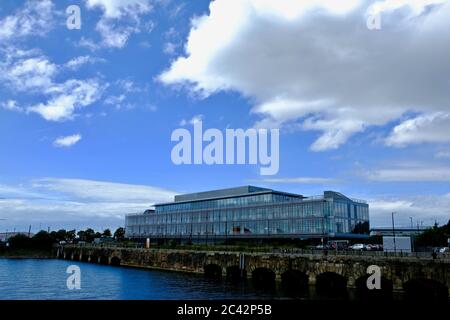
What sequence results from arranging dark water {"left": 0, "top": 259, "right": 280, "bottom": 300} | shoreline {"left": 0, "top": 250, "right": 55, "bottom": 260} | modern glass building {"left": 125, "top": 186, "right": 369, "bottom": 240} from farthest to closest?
shoreline {"left": 0, "top": 250, "right": 55, "bottom": 260}, modern glass building {"left": 125, "top": 186, "right": 369, "bottom": 240}, dark water {"left": 0, "top": 259, "right": 280, "bottom": 300}

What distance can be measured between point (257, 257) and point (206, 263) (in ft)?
48.3

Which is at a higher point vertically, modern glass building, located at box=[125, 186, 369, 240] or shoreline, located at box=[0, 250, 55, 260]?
modern glass building, located at box=[125, 186, 369, 240]

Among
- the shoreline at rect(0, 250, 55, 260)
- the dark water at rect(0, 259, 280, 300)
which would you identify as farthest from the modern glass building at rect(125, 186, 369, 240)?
the dark water at rect(0, 259, 280, 300)

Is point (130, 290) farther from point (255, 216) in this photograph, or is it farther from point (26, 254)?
point (26, 254)

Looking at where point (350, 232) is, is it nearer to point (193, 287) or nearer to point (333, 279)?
point (333, 279)

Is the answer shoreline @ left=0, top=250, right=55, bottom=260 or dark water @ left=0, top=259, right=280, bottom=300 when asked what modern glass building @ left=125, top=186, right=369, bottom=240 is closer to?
shoreline @ left=0, top=250, right=55, bottom=260

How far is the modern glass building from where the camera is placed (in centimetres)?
11675

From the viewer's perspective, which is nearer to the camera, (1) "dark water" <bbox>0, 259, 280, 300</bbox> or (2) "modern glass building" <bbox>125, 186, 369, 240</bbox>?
(1) "dark water" <bbox>0, 259, 280, 300</bbox>

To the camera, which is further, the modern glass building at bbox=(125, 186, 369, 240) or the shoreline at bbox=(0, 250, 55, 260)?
the shoreline at bbox=(0, 250, 55, 260)

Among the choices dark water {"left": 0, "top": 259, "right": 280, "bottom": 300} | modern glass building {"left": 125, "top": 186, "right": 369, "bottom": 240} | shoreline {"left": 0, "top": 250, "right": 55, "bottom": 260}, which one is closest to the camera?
dark water {"left": 0, "top": 259, "right": 280, "bottom": 300}

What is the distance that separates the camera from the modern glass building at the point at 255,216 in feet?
383

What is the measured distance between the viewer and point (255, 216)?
131750 millimetres

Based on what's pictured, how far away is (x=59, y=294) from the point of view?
50.5 m
